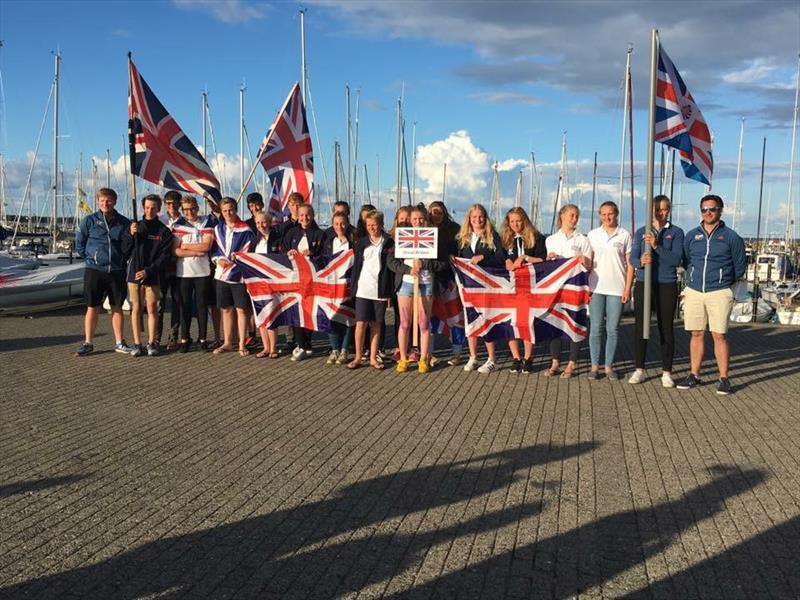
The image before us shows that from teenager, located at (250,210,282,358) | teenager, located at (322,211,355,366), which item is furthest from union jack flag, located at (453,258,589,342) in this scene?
teenager, located at (250,210,282,358)

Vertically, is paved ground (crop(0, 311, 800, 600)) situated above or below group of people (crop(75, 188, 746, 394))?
below

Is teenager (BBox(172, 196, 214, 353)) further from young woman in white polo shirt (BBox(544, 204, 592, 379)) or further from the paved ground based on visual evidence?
young woman in white polo shirt (BBox(544, 204, 592, 379))

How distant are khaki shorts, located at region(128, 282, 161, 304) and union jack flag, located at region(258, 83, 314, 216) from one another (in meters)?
3.70

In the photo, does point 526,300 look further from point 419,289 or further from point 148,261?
point 148,261

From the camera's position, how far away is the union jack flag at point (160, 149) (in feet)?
37.1

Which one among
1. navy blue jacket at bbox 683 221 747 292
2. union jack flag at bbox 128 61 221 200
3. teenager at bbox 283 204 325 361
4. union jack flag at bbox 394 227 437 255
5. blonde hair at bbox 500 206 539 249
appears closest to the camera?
navy blue jacket at bbox 683 221 747 292

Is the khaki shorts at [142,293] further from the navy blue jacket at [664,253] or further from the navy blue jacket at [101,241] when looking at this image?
the navy blue jacket at [664,253]

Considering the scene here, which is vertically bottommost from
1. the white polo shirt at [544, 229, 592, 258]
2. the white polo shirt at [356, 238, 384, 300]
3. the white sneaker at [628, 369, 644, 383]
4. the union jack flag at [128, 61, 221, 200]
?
the white sneaker at [628, 369, 644, 383]

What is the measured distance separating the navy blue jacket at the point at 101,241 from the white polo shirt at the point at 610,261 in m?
6.50

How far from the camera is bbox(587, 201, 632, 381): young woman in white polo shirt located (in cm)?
920

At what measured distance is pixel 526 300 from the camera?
32.6 ft

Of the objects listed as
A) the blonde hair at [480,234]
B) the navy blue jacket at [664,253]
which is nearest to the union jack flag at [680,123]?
the navy blue jacket at [664,253]

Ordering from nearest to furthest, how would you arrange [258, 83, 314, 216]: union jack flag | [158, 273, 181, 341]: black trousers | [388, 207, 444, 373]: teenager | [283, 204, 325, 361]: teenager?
[388, 207, 444, 373]: teenager
[283, 204, 325, 361]: teenager
[158, 273, 181, 341]: black trousers
[258, 83, 314, 216]: union jack flag

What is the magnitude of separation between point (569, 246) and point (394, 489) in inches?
209
